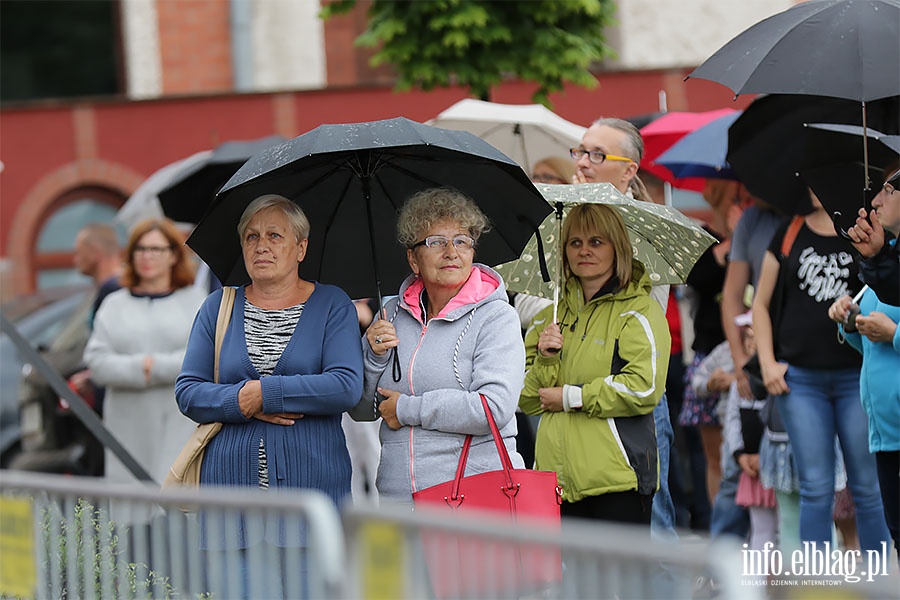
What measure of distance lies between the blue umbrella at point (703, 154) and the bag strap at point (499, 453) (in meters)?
3.29

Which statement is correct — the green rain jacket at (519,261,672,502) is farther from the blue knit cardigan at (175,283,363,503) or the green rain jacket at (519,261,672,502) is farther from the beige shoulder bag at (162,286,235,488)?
the beige shoulder bag at (162,286,235,488)

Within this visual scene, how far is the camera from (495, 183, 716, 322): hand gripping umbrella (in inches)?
219

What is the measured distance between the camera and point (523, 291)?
6047mm

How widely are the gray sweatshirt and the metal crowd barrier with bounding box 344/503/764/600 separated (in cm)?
182

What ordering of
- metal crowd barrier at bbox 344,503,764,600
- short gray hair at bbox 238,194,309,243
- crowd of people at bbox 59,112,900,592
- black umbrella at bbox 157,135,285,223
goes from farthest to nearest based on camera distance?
black umbrella at bbox 157,135,285,223, short gray hair at bbox 238,194,309,243, crowd of people at bbox 59,112,900,592, metal crowd barrier at bbox 344,503,764,600

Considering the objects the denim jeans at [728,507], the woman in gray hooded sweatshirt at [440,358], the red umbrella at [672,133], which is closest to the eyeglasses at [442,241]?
the woman in gray hooded sweatshirt at [440,358]

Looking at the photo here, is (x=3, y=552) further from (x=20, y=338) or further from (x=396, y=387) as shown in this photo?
(x=20, y=338)

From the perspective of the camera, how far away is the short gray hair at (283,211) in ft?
16.8

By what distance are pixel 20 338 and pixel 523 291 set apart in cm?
293

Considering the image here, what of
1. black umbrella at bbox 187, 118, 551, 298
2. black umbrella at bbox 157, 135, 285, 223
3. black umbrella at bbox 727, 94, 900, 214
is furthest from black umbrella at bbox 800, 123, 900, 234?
black umbrella at bbox 157, 135, 285, 223

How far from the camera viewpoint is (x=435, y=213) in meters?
5.08

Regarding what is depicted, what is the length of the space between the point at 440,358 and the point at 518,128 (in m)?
3.85

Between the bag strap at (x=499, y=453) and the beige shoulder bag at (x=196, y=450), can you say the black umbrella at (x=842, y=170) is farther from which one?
the beige shoulder bag at (x=196, y=450)

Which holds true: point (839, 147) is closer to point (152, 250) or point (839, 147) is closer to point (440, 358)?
point (440, 358)
